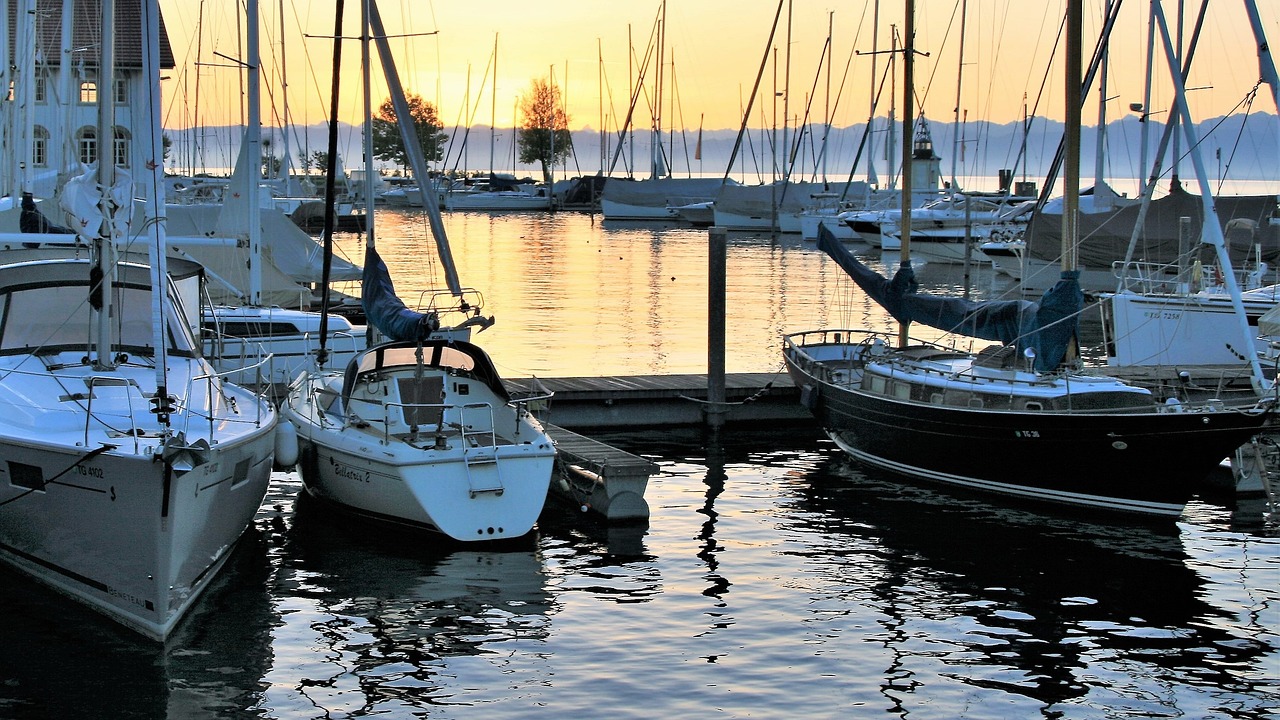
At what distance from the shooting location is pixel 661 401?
25.3 m

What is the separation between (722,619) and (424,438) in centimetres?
517

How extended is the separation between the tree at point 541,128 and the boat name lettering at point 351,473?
147544 mm

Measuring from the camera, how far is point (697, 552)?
17312 millimetres

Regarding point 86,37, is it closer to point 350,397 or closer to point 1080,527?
point 350,397

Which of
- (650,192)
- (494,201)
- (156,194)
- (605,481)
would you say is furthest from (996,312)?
(494,201)

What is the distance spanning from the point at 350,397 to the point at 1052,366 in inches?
414

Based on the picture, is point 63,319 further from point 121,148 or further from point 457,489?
point 121,148

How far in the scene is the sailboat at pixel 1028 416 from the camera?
1862 centimetres

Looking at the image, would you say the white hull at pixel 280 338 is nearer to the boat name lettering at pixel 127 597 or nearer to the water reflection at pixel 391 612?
the water reflection at pixel 391 612

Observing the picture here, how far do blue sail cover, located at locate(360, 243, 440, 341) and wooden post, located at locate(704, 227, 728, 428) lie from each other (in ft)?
20.6

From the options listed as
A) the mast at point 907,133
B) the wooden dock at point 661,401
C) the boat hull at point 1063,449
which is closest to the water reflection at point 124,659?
the wooden dock at point 661,401

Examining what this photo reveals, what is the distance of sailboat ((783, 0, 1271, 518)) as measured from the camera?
18.6 m

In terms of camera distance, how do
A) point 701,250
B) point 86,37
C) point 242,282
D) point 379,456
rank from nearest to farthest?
point 379,456 < point 242,282 < point 86,37 < point 701,250

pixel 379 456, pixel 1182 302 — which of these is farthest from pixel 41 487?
pixel 1182 302
